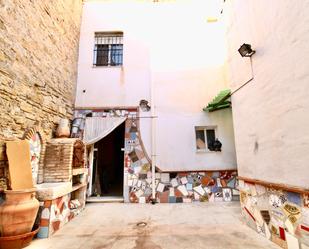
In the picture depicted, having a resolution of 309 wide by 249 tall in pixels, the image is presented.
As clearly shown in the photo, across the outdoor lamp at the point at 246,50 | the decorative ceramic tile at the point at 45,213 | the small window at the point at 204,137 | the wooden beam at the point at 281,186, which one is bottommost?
the decorative ceramic tile at the point at 45,213

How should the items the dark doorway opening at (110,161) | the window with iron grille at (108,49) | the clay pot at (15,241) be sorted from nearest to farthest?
the clay pot at (15,241)
the window with iron grille at (108,49)
the dark doorway opening at (110,161)

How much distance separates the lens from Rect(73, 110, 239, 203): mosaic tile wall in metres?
5.10

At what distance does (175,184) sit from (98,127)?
9.04 feet

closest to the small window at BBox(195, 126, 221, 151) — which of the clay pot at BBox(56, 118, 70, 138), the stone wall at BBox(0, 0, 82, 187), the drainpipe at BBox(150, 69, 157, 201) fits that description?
the drainpipe at BBox(150, 69, 157, 201)

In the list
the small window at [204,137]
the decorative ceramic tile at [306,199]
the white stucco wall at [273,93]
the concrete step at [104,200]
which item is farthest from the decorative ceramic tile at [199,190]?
the decorative ceramic tile at [306,199]

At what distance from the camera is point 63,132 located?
4.54m

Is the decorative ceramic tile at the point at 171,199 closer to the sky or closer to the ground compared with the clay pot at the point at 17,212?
closer to the ground

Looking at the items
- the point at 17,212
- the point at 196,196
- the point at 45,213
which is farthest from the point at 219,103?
the point at 17,212

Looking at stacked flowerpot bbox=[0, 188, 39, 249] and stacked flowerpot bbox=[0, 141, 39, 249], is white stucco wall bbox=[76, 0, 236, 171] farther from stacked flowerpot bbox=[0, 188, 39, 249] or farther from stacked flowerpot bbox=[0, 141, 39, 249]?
stacked flowerpot bbox=[0, 188, 39, 249]

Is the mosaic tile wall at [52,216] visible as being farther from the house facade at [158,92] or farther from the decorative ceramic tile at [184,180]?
the decorative ceramic tile at [184,180]

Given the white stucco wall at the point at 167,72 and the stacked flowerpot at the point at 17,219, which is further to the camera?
the white stucco wall at the point at 167,72

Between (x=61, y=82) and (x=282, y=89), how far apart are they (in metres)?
4.91

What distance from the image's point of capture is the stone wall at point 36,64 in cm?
307

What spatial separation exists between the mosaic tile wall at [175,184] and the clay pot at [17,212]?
8.98ft
